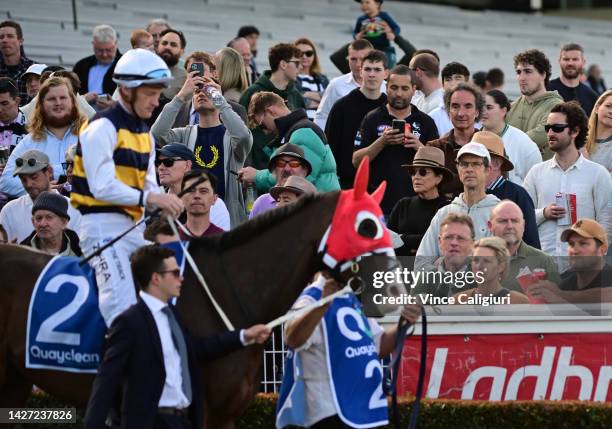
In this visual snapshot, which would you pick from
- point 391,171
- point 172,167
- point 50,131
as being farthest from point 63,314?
point 391,171

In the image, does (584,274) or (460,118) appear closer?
(584,274)

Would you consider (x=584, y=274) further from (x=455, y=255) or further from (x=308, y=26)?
(x=308, y=26)

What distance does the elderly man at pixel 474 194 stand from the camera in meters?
8.75

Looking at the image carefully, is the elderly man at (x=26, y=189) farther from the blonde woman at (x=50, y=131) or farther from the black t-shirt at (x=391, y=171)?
the black t-shirt at (x=391, y=171)

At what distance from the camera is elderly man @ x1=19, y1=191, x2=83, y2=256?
852 centimetres

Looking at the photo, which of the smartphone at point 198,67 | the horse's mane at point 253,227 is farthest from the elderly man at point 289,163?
the horse's mane at point 253,227

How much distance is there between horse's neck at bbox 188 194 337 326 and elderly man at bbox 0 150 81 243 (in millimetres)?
3045

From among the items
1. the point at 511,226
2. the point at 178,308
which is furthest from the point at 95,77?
the point at 178,308

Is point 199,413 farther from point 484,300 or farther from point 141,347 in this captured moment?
point 484,300

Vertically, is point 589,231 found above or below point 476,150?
below

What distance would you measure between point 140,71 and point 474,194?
3.17m

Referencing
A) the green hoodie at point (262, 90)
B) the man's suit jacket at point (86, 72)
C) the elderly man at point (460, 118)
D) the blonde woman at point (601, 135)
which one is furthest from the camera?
the man's suit jacket at point (86, 72)

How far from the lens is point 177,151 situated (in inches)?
364

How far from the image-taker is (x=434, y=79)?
39.3ft
